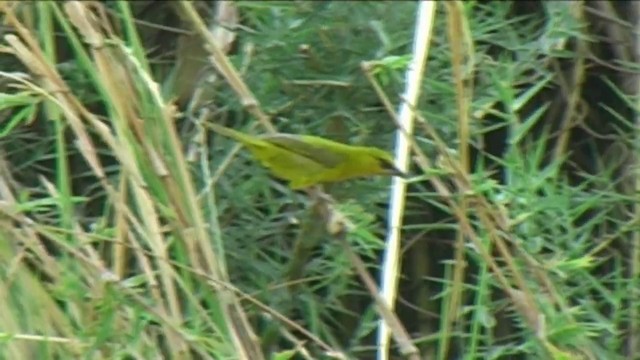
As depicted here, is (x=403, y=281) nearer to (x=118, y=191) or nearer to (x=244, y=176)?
(x=244, y=176)

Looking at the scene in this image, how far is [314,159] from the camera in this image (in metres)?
0.94

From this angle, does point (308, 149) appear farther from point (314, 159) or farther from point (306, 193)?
point (306, 193)

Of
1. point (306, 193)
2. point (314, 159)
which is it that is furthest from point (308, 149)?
point (306, 193)

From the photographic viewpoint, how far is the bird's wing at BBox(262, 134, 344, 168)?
938 millimetres

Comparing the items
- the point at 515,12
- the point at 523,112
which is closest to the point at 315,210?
the point at 523,112

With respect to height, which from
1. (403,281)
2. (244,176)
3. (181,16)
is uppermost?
(181,16)

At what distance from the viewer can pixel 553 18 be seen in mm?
1241

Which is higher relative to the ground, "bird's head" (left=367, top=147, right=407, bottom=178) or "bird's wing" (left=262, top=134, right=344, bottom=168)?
"bird's wing" (left=262, top=134, right=344, bottom=168)

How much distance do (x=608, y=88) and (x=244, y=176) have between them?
41 cm

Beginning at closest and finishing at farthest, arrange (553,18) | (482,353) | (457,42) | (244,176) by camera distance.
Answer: (457,42) < (482,353) < (244,176) < (553,18)

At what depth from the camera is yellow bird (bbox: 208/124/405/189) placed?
3.08 feet

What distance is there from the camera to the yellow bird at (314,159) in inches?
37.0

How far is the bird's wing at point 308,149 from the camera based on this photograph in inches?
36.9

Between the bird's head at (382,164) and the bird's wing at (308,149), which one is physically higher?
the bird's wing at (308,149)
